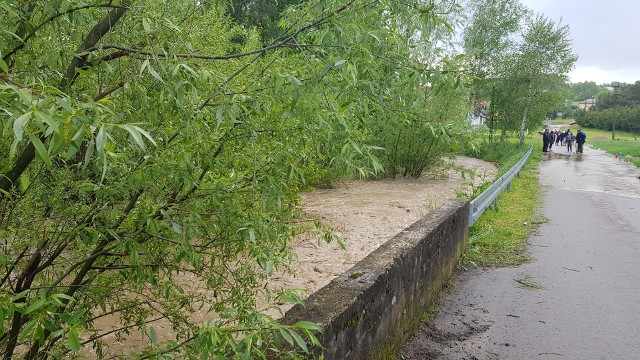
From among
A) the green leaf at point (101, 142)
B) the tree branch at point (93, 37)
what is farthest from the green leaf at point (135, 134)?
the tree branch at point (93, 37)

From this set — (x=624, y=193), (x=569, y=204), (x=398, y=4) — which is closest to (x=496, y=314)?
(x=398, y=4)

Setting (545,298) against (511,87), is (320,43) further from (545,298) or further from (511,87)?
(511,87)

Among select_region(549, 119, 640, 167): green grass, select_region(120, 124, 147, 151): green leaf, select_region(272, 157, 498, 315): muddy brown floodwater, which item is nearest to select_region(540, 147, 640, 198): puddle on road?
select_region(272, 157, 498, 315): muddy brown floodwater

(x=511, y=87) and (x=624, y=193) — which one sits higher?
(x=511, y=87)

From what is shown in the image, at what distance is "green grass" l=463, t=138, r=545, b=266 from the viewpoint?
860 cm

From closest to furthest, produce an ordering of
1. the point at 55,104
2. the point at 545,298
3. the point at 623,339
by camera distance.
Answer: the point at 55,104 → the point at 623,339 → the point at 545,298

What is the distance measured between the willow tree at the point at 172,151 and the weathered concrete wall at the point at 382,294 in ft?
2.33

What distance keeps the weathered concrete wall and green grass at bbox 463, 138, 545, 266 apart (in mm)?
1647

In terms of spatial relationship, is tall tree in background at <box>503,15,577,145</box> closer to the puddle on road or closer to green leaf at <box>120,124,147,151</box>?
the puddle on road

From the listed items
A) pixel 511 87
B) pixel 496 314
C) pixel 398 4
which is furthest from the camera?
pixel 511 87

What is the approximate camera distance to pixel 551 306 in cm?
652

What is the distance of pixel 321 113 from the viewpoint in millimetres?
2660

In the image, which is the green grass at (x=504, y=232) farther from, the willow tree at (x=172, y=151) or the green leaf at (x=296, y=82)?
the green leaf at (x=296, y=82)

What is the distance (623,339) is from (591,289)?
1679 mm
